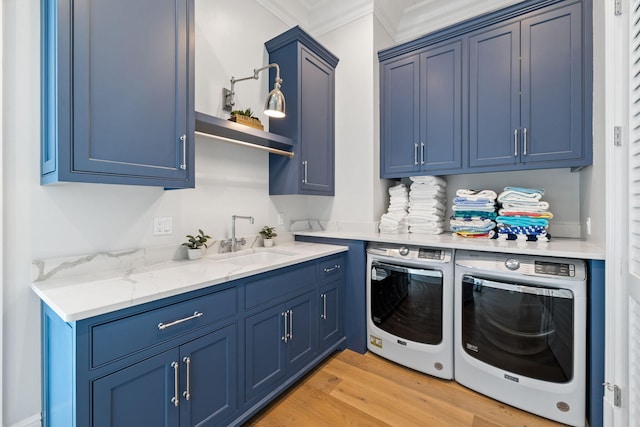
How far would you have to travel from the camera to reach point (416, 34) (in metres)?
3.04

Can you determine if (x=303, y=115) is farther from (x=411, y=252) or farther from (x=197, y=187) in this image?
(x=411, y=252)

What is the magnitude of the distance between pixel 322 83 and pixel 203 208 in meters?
1.63

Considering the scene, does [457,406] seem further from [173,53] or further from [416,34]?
[416,34]

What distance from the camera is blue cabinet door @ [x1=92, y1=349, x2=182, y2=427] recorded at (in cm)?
105

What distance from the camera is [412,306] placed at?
2.11 metres

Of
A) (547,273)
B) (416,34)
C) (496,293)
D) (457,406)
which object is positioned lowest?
(457,406)

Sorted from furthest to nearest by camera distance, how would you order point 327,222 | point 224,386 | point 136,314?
1. point 327,222
2. point 224,386
3. point 136,314

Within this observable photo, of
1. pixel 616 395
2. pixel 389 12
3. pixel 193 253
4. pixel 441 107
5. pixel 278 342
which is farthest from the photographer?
pixel 389 12

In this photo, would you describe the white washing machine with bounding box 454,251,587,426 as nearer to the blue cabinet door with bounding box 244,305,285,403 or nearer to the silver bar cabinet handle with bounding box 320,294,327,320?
the silver bar cabinet handle with bounding box 320,294,327,320

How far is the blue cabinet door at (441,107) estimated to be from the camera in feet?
7.79

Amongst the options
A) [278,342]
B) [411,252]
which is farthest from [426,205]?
[278,342]

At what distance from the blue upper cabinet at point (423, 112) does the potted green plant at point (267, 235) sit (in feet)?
3.92

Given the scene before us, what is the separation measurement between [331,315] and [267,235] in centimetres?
86

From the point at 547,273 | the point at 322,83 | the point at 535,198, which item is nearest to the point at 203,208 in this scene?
the point at 322,83
